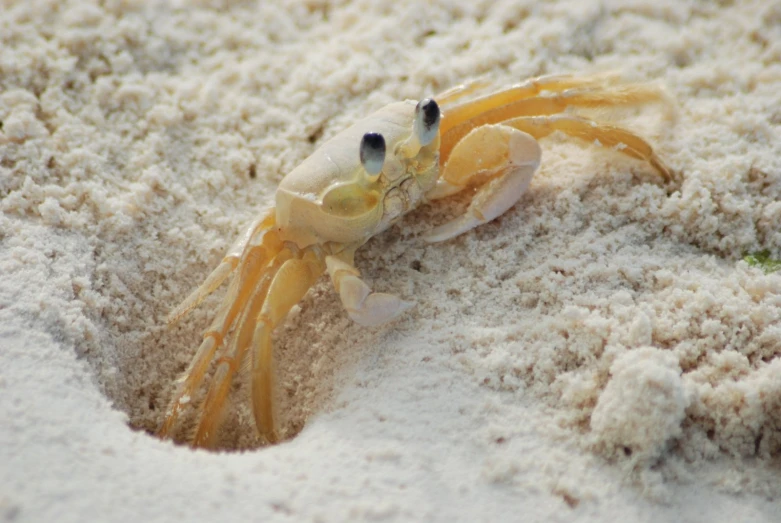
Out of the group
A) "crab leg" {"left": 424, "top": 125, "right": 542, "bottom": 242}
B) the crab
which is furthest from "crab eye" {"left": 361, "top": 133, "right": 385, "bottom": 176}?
"crab leg" {"left": 424, "top": 125, "right": 542, "bottom": 242}

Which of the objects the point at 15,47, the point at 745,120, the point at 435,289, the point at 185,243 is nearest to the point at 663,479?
the point at 435,289

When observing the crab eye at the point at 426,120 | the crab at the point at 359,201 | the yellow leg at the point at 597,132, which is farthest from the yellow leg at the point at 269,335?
the yellow leg at the point at 597,132

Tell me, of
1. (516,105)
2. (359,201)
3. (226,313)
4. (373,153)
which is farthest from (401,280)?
(516,105)

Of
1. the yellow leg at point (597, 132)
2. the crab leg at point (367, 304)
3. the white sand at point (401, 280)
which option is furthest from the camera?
the yellow leg at point (597, 132)

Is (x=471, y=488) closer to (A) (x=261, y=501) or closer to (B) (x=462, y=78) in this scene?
(A) (x=261, y=501)

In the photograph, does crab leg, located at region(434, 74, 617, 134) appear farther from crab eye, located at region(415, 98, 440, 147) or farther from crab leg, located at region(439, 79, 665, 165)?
crab eye, located at region(415, 98, 440, 147)

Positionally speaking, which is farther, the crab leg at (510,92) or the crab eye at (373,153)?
the crab leg at (510,92)

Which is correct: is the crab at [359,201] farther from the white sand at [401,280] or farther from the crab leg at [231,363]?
the white sand at [401,280]
